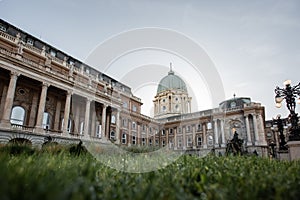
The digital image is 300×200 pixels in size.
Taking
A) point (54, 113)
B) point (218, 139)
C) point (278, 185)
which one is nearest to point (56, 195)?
point (278, 185)

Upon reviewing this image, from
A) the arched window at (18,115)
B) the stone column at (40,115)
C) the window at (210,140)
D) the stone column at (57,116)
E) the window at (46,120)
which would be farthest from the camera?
the window at (210,140)

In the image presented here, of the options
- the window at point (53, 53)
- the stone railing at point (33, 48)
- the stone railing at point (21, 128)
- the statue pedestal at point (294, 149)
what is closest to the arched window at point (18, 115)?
the stone railing at point (21, 128)

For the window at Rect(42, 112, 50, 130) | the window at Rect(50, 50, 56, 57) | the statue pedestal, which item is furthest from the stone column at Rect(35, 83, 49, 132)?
the statue pedestal

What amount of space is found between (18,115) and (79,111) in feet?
26.5

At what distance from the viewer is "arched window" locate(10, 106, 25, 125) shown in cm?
2178

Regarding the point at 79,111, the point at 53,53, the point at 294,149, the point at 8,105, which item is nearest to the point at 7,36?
the point at 53,53

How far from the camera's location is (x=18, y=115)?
72.8 ft

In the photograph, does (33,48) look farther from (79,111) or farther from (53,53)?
(79,111)

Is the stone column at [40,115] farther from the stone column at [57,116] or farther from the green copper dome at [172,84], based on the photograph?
the green copper dome at [172,84]

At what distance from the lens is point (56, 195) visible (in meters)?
1.31

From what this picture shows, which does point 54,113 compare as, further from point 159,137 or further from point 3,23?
point 159,137

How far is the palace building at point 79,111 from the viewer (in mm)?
20453

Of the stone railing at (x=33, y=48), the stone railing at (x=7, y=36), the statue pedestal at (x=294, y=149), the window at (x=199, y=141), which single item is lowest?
the statue pedestal at (x=294, y=149)

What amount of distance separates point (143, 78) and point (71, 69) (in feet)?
49.1
